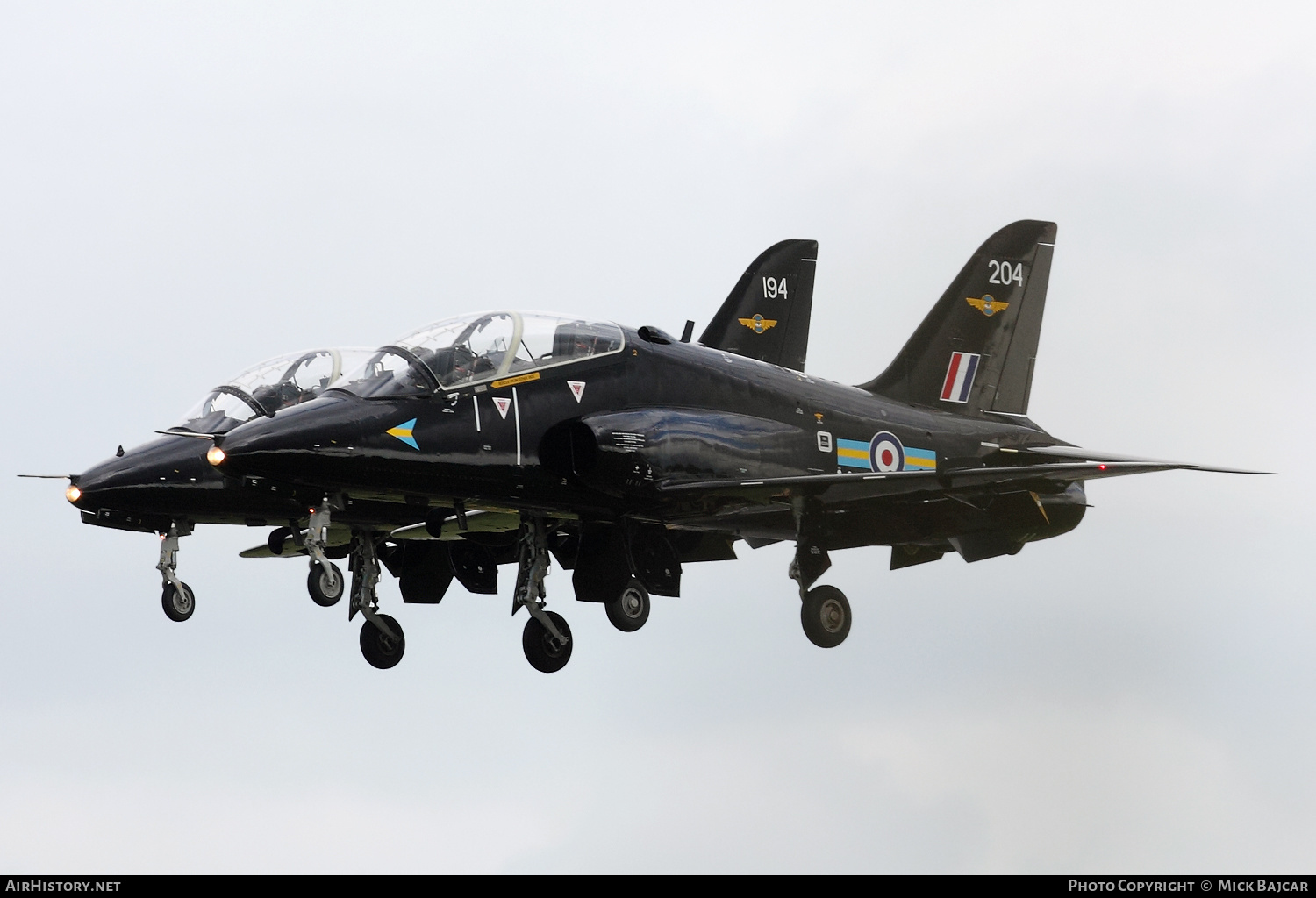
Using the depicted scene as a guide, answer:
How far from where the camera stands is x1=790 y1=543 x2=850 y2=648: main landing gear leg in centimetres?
2178

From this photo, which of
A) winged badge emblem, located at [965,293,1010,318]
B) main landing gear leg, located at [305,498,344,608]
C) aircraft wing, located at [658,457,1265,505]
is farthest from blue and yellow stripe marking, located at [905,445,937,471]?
main landing gear leg, located at [305,498,344,608]

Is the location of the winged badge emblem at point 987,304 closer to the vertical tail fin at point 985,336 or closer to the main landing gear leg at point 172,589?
the vertical tail fin at point 985,336

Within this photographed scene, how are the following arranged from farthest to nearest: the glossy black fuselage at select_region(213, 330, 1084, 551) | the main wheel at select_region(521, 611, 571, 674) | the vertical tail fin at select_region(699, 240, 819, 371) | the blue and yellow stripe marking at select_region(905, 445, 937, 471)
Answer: the vertical tail fin at select_region(699, 240, 819, 371)
the blue and yellow stripe marking at select_region(905, 445, 937, 471)
the main wheel at select_region(521, 611, 571, 674)
the glossy black fuselage at select_region(213, 330, 1084, 551)

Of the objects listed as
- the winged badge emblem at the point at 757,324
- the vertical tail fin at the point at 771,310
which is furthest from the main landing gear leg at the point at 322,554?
the winged badge emblem at the point at 757,324

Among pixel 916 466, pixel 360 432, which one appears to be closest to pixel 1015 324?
pixel 916 466

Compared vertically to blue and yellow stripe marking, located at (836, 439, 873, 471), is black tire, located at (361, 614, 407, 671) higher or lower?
lower

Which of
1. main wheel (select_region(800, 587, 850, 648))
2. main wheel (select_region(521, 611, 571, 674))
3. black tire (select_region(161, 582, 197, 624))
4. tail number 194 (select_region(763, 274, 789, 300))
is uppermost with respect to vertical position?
tail number 194 (select_region(763, 274, 789, 300))

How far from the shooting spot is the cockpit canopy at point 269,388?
26.6 metres

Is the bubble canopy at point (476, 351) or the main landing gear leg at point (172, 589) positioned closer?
the bubble canopy at point (476, 351)

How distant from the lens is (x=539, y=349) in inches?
815

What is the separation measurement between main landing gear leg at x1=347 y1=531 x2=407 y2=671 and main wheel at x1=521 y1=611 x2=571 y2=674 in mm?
2132

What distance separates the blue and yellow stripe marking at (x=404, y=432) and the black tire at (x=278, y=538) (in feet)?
19.8

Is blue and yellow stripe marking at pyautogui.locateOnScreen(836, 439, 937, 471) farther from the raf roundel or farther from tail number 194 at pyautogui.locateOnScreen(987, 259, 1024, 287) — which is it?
tail number 194 at pyautogui.locateOnScreen(987, 259, 1024, 287)

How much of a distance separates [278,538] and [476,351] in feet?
21.5
